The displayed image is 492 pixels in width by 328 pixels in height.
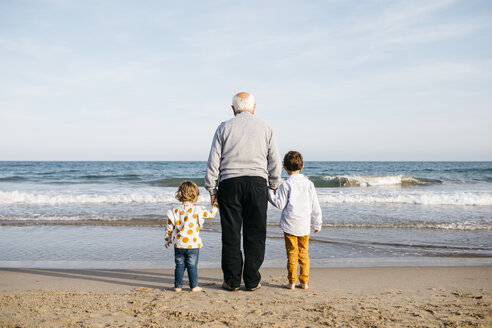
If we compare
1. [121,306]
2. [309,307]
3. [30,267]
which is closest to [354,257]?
[309,307]

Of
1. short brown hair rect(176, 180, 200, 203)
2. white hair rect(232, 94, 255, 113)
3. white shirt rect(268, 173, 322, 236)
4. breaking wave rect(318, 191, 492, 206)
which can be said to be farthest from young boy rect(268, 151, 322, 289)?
breaking wave rect(318, 191, 492, 206)

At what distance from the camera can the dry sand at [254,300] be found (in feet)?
8.37

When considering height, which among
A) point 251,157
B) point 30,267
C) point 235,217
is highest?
point 251,157

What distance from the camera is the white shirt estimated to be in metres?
3.36

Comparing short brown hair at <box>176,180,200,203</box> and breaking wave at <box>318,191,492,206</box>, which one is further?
breaking wave at <box>318,191,492,206</box>

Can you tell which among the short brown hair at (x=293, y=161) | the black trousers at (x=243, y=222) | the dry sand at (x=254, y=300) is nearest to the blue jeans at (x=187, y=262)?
the dry sand at (x=254, y=300)

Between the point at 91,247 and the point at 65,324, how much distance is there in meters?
3.13

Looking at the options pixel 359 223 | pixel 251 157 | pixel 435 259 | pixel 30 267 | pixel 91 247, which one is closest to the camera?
pixel 251 157

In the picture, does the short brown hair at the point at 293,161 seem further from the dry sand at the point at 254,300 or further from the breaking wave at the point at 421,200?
the breaking wave at the point at 421,200

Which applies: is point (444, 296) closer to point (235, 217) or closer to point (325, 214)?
point (235, 217)

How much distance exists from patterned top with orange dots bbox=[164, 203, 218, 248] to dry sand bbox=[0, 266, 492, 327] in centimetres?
49

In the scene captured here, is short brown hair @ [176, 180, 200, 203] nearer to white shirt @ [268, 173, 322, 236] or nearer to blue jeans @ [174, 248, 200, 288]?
blue jeans @ [174, 248, 200, 288]

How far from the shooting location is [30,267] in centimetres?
439

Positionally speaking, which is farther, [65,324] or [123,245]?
[123,245]
